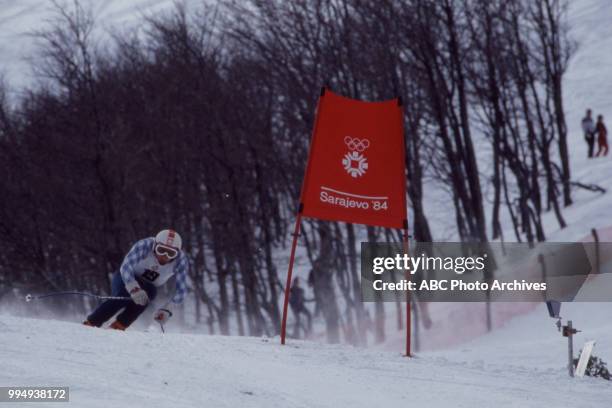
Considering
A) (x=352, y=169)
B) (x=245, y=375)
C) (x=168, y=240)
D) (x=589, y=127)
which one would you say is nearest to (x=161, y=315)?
(x=168, y=240)

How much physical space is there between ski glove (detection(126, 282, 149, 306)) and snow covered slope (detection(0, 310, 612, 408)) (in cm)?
100

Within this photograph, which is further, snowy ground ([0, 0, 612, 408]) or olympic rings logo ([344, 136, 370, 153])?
olympic rings logo ([344, 136, 370, 153])

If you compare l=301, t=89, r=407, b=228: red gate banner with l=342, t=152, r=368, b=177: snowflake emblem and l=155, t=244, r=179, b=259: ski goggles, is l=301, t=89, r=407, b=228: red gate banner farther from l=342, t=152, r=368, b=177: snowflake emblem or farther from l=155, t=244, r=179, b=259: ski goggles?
l=155, t=244, r=179, b=259: ski goggles

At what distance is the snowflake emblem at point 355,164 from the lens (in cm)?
1240

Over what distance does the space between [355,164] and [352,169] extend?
0.07 metres

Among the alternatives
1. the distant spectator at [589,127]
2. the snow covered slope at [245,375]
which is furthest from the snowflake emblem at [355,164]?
the distant spectator at [589,127]

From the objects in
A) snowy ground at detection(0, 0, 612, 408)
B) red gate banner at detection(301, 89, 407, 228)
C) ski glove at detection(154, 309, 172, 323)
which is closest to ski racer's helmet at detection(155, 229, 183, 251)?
ski glove at detection(154, 309, 172, 323)

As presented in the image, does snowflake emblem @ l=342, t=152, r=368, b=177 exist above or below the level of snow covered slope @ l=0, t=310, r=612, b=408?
above

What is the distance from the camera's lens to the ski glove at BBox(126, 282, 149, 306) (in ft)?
40.1

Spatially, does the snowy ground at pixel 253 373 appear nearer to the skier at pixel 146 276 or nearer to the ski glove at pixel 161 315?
the ski glove at pixel 161 315

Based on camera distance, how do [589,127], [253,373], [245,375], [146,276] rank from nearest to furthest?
1. [245,375]
2. [253,373]
3. [146,276]
4. [589,127]

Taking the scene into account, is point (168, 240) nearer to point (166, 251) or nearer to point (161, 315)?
point (166, 251)

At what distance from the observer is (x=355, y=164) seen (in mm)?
12414

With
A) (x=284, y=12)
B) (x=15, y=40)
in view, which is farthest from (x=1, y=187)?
(x=15, y=40)
